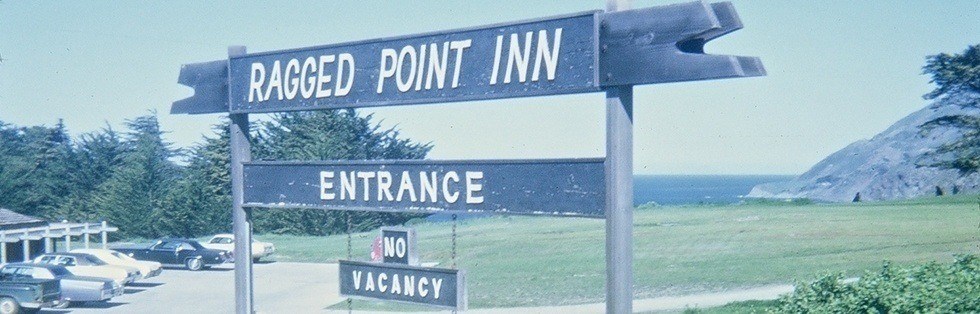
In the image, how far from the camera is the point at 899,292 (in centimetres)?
667

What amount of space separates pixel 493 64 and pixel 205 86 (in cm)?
217

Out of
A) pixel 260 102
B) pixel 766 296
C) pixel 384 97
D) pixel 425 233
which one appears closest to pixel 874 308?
pixel 384 97

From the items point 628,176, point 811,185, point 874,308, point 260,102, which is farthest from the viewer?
point 811,185

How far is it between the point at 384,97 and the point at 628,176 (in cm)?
140

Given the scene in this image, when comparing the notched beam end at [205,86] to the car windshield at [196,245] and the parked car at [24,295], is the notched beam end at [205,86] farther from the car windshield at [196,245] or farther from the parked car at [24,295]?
the car windshield at [196,245]

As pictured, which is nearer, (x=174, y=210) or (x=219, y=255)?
(x=219, y=255)

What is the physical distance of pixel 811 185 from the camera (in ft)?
216

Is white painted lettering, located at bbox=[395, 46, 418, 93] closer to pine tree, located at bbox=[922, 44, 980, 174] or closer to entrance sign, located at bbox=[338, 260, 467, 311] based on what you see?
entrance sign, located at bbox=[338, 260, 467, 311]

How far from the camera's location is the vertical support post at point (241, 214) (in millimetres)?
5641

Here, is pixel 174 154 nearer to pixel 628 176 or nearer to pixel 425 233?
pixel 425 233

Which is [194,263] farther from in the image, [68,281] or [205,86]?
[205,86]

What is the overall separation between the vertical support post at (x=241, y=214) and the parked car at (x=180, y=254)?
27.4 meters

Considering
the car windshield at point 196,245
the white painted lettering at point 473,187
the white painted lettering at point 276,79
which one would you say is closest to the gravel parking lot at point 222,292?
the car windshield at point 196,245

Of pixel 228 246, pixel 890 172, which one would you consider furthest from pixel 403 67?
pixel 890 172
